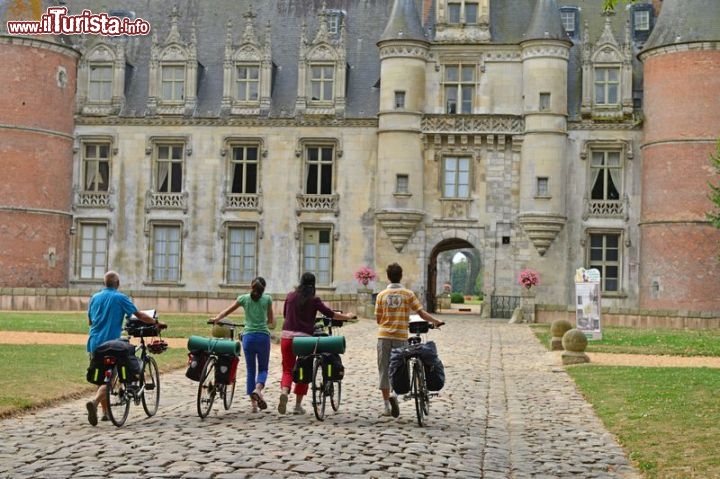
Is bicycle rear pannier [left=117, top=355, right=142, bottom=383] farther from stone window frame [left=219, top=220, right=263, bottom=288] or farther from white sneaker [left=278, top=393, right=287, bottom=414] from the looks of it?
stone window frame [left=219, top=220, right=263, bottom=288]

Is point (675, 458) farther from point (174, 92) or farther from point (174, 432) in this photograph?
point (174, 92)

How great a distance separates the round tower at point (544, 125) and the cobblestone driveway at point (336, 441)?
2609 centimetres

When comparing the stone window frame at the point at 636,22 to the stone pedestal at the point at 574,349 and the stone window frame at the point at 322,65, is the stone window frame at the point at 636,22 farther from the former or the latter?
the stone pedestal at the point at 574,349

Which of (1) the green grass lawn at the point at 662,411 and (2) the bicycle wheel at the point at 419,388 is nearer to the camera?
(1) the green grass lawn at the point at 662,411

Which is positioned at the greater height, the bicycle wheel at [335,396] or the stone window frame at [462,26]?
the stone window frame at [462,26]

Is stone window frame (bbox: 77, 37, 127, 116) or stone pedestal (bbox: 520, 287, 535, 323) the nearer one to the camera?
stone pedestal (bbox: 520, 287, 535, 323)

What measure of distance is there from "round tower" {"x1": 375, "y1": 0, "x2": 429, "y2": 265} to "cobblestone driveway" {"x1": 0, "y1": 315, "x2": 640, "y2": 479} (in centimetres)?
2656

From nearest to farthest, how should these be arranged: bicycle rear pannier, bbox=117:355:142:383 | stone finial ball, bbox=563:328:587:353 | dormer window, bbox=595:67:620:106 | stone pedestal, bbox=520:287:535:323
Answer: bicycle rear pannier, bbox=117:355:142:383
stone finial ball, bbox=563:328:587:353
stone pedestal, bbox=520:287:535:323
dormer window, bbox=595:67:620:106

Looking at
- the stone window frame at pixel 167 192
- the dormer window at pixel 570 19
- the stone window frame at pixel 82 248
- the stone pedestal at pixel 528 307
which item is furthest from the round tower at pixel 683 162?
the stone window frame at pixel 82 248

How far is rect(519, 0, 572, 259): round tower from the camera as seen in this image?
45.6 meters

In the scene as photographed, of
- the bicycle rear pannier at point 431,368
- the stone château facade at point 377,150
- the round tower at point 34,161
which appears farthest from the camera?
the round tower at point 34,161

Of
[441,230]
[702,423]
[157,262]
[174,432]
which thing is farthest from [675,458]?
[157,262]

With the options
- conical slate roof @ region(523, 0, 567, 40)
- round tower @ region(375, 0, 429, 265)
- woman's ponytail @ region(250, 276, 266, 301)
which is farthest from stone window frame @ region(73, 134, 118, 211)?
woman's ponytail @ region(250, 276, 266, 301)

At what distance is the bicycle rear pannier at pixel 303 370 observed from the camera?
14969 millimetres
